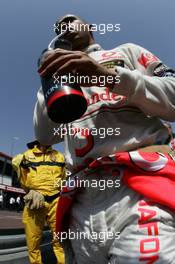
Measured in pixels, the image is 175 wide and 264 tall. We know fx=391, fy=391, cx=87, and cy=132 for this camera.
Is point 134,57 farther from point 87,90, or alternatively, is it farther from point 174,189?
point 174,189

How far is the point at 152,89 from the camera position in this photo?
133cm

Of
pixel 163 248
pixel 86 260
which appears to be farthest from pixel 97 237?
pixel 163 248

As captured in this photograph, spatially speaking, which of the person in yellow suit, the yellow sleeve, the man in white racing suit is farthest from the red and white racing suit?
the yellow sleeve

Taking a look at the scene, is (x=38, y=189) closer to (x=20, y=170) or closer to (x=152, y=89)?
(x=20, y=170)

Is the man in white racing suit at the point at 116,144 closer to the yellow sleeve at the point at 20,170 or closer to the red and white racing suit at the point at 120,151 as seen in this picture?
the red and white racing suit at the point at 120,151

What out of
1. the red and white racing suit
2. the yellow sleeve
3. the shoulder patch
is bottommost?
the red and white racing suit

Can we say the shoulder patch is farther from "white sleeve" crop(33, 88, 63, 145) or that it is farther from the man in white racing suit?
"white sleeve" crop(33, 88, 63, 145)

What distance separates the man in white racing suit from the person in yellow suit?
A: 2545 mm

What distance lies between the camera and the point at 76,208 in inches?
54.6

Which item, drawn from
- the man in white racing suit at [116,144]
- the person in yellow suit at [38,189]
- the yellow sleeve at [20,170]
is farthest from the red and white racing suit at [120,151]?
the yellow sleeve at [20,170]

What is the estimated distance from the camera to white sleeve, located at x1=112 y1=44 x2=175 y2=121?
1244 mm

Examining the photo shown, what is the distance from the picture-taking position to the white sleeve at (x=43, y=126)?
1.56 m

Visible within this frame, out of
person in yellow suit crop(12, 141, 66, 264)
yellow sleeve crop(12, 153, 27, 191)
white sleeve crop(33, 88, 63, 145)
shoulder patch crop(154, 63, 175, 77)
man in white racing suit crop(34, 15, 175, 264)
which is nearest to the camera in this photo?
man in white racing suit crop(34, 15, 175, 264)

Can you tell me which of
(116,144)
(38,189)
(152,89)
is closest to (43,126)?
(116,144)
